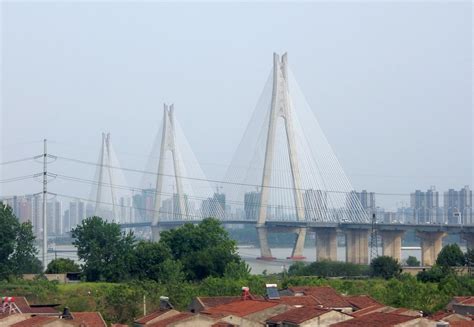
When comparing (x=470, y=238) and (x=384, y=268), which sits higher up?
(x=470, y=238)

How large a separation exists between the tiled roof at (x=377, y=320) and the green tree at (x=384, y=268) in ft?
49.3

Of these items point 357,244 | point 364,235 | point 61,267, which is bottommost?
point 61,267

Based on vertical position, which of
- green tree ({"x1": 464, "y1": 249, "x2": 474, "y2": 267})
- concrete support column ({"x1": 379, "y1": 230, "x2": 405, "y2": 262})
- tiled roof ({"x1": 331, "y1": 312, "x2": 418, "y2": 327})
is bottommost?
tiled roof ({"x1": 331, "y1": 312, "x2": 418, "y2": 327})

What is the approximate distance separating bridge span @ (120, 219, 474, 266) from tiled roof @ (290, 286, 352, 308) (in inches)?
709

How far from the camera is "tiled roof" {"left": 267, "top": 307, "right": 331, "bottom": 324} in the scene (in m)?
13.0

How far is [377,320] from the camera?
39.6 feet

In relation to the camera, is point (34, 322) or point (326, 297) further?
point (326, 297)

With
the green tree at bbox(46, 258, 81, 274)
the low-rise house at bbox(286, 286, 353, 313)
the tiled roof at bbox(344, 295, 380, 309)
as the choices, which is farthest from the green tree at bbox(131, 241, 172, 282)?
the tiled roof at bbox(344, 295, 380, 309)

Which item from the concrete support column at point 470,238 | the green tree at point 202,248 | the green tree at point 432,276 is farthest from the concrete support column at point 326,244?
the green tree at point 432,276

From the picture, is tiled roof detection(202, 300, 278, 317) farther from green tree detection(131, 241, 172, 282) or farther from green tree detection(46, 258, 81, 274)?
green tree detection(46, 258, 81, 274)

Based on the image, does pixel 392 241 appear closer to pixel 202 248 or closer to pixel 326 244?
pixel 326 244

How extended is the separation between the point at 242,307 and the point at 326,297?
2.85m

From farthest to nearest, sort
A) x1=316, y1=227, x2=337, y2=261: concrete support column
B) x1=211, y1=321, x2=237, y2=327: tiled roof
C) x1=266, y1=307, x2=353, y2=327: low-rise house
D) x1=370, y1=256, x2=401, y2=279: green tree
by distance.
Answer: x1=316, y1=227, x2=337, y2=261: concrete support column → x1=370, y1=256, x2=401, y2=279: green tree → x1=211, y1=321, x2=237, y2=327: tiled roof → x1=266, y1=307, x2=353, y2=327: low-rise house

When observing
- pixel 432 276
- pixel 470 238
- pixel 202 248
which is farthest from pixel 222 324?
pixel 470 238
